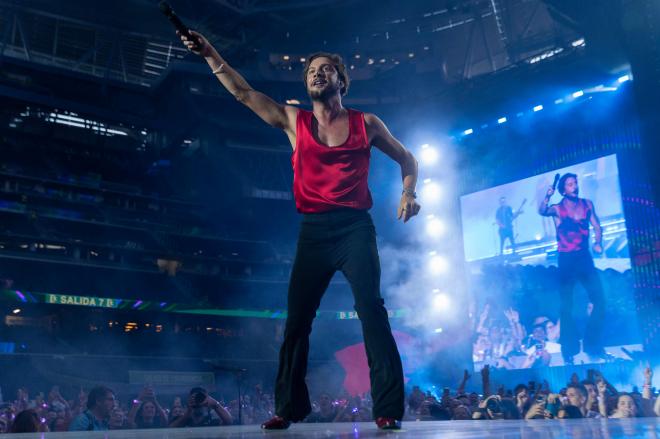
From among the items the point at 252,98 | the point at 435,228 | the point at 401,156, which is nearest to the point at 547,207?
the point at 435,228

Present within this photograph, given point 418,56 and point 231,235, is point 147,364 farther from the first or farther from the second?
point 418,56

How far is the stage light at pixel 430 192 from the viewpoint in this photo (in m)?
24.5

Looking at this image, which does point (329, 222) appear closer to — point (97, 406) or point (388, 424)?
point (388, 424)

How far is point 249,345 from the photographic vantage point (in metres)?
30.0

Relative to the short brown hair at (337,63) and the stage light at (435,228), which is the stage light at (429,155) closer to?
Answer: the stage light at (435,228)

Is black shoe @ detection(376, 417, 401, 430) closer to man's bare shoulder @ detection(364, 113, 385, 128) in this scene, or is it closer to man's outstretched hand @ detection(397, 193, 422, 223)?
man's outstretched hand @ detection(397, 193, 422, 223)

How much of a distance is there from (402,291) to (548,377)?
32.3 ft

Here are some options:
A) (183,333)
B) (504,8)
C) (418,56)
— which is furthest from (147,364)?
(504,8)

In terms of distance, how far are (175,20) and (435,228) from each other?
Answer: 21.9 meters

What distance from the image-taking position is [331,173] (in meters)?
3.46

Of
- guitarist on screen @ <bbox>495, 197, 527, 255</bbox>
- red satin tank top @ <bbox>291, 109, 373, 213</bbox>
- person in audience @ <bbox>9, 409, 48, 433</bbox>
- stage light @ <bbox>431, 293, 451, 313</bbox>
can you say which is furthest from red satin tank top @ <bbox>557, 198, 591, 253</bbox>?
red satin tank top @ <bbox>291, 109, 373, 213</bbox>

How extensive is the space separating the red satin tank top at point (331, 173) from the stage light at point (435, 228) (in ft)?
69.2

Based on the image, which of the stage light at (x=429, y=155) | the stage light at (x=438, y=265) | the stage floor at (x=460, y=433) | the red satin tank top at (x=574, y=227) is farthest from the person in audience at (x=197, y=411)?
the stage light at (x=429, y=155)

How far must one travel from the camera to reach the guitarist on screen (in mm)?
20000
